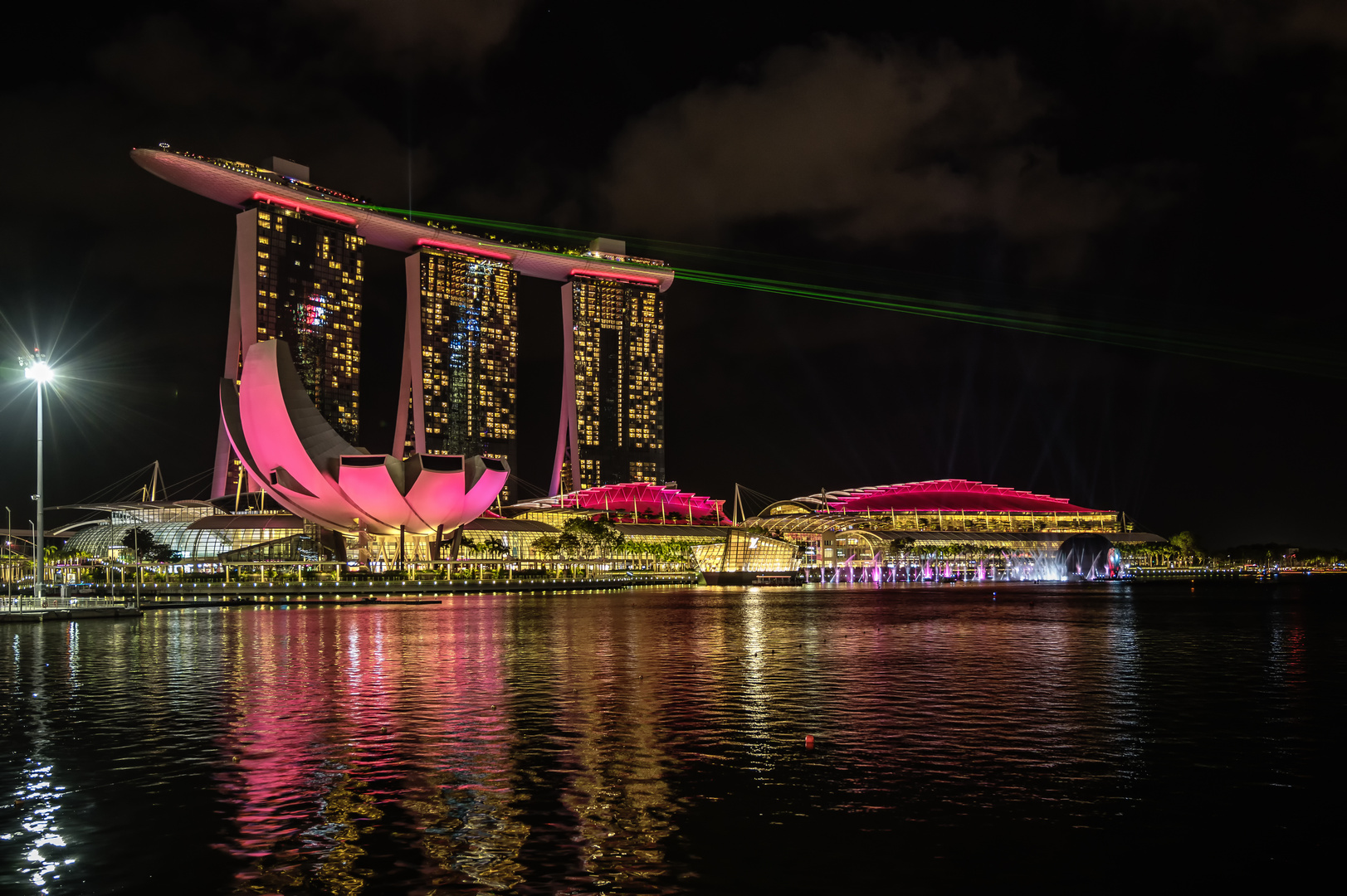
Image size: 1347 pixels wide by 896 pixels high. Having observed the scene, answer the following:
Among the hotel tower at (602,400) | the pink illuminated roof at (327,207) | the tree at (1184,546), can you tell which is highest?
the pink illuminated roof at (327,207)

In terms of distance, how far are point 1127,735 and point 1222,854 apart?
266 inches

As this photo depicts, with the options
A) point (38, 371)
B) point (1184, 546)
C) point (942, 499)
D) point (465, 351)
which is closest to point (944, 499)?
point (942, 499)

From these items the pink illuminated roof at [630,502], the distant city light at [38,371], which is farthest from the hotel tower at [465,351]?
the distant city light at [38,371]

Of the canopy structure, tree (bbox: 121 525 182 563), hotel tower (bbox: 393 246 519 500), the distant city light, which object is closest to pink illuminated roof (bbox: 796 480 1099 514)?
the canopy structure

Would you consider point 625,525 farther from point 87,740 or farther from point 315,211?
point 87,740

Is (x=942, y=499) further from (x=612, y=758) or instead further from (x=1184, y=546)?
(x=612, y=758)

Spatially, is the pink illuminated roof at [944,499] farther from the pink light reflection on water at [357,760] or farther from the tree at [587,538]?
the pink light reflection on water at [357,760]

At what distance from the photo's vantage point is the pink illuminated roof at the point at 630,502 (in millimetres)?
151125

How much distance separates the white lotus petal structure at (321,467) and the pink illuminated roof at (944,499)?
70455 millimetres

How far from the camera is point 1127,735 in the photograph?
17.2 metres

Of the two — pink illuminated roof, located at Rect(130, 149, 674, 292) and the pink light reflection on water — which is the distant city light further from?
pink illuminated roof, located at Rect(130, 149, 674, 292)

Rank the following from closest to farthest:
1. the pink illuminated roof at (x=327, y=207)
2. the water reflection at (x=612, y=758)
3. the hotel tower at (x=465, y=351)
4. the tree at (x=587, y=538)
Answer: the water reflection at (x=612, y=758), the tree at (x=587, y=538), the pink illuminated roof at (x=327, y=207), the hotel tower at (x=465, y=351)

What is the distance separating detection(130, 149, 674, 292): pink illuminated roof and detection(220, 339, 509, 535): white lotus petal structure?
228 ft

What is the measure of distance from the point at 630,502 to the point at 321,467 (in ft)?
222
